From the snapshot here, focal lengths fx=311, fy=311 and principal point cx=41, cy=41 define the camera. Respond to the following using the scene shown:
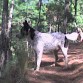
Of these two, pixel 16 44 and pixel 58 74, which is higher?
pixel 16 44

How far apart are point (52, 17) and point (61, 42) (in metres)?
34.5

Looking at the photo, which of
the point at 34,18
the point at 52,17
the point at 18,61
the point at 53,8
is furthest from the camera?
the point at 34,18

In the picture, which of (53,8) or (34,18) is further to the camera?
A: (34,18)

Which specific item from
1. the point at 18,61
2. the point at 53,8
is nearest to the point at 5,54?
the point at 18,61

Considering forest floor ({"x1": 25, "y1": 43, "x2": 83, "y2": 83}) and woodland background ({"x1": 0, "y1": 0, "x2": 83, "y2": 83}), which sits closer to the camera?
woodland background ({"x1": 0, "y1": 0, "x2": 83, "y2": 83})

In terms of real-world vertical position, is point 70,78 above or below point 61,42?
below

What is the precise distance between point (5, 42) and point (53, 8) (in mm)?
24028

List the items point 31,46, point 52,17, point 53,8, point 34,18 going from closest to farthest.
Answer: point 31,46 → point 53,8 → point 52,17 → point 34,18

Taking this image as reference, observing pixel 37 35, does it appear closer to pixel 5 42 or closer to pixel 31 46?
pixel 31 46

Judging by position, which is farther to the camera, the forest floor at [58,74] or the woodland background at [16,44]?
the forest floor at [58,74]

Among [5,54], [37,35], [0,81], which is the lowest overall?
[5,54]

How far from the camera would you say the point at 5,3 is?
18.2 meters

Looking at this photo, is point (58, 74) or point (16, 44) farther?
point (16, 44)

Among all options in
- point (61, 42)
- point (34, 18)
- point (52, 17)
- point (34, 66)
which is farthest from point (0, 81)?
point (34, 18)
